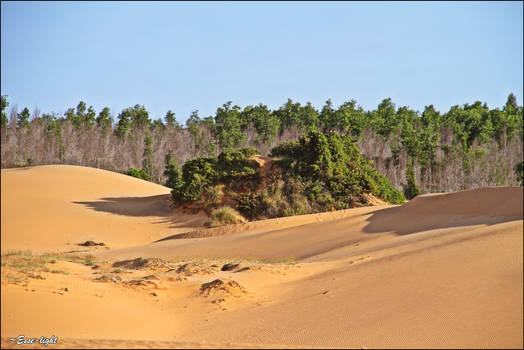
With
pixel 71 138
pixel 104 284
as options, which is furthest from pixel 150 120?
pixel 104 284

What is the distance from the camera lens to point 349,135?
50.8 m

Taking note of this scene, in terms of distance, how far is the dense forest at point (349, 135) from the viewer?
48.1 metres

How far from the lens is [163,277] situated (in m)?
10.6

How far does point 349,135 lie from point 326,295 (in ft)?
142

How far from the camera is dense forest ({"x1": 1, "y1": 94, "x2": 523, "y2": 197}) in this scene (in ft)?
158

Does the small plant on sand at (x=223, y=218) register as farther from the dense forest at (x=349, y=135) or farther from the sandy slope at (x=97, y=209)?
the dense forest at (x=349, y=135)

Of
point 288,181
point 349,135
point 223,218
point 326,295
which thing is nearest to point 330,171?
point 288,181

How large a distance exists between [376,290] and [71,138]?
35.9 meters

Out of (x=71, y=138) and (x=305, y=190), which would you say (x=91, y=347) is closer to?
(x=305, y=190)

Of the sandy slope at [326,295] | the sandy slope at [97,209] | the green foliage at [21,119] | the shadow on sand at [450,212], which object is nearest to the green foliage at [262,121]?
the sandy slope at [97,209]

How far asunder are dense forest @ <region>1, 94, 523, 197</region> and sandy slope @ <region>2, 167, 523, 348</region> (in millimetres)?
29488

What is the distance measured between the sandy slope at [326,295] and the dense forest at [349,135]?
29.5 m

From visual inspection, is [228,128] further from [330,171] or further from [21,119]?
[21,119]

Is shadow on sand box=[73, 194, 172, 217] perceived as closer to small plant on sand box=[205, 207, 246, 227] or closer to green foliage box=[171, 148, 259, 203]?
green foliage box=[171, 148, 259, 203]
